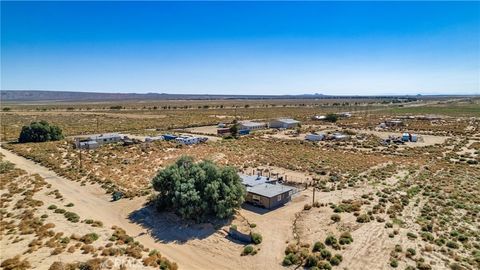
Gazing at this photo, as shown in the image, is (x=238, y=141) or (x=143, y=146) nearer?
(x=143, y=146)

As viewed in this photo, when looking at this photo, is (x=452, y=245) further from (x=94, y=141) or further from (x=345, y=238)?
(x=94, y=141)

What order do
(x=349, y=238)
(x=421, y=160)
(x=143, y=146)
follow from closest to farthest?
1. (x=349, y=238)
2. (x=421, y=160)
3. (x=143, y=146)

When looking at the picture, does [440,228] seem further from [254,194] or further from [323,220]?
[254,194]

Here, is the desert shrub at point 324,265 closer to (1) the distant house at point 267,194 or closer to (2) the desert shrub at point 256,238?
(2) the desert shrub at point 256,238

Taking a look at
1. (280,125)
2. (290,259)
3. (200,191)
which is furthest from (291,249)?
(280,125)

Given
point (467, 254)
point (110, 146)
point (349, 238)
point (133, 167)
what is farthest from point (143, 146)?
point (467, 254)

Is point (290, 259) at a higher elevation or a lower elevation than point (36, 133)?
lower
